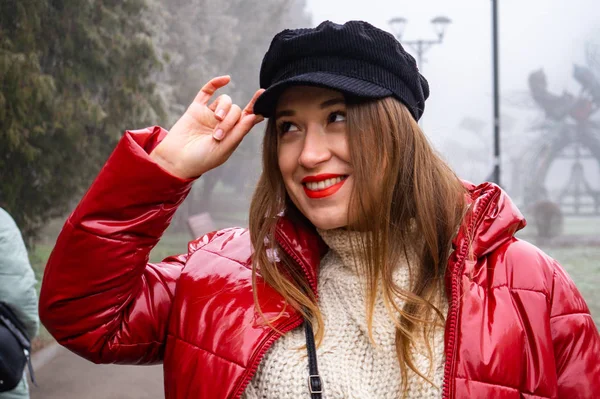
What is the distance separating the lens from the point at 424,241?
178 cm

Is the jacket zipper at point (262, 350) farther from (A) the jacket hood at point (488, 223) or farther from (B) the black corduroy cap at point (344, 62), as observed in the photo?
(B) the black corduroy cap at point (344, 62)

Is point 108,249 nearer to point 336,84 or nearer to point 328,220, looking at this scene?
point 328,220

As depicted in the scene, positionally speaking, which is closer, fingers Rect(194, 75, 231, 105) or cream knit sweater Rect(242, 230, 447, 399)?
cream knit sweater Rect(242, 230, 447, 399)

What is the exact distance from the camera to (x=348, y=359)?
1671 mm

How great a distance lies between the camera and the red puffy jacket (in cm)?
151

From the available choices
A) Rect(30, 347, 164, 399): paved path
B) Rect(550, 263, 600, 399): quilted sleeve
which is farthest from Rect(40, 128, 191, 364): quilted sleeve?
A: Rect(30, 347, 164, 399): paved path

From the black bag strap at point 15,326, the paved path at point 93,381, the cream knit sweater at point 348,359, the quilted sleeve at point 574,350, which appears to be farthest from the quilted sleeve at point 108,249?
the paved path at point 93,381

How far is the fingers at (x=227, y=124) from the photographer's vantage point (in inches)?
68.6

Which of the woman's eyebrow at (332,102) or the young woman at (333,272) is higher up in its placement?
the woman's eyebrow at (332,102)

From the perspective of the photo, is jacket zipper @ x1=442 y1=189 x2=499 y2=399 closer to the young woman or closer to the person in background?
the young woman

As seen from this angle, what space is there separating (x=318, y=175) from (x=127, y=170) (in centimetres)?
50

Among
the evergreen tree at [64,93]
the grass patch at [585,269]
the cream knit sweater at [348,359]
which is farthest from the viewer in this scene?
the grass patch at [585,269]

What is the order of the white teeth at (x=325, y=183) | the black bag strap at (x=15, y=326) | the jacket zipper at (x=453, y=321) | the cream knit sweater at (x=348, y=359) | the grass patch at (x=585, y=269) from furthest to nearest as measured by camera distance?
the grass patch at (x=585, y=269) < the black bag strap at (x=15, y=326) < the white teeth at (x=325, y=183) < the cream knit sweater at (x=348, y=359) < the jacket zipper at (x=453, y=321)

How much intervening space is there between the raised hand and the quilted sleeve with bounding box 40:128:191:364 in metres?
0.05
